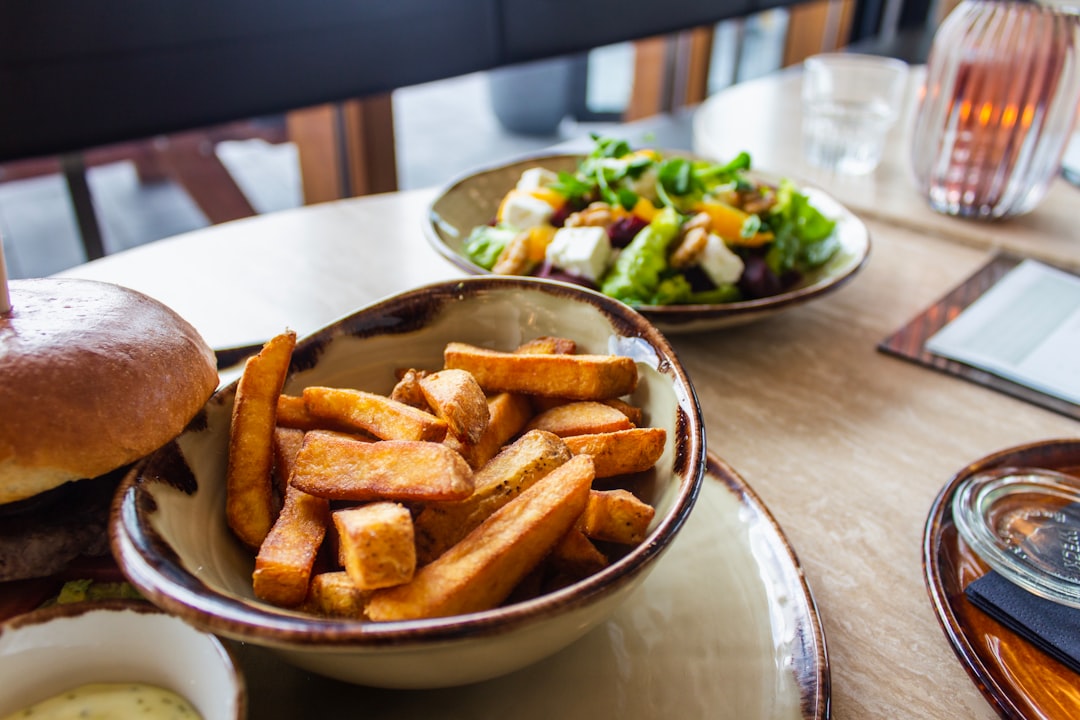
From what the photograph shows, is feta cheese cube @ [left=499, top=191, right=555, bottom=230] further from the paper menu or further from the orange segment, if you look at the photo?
the paper menu

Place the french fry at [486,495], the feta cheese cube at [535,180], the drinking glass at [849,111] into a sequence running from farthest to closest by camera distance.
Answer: the drinking glass at [849,111] < the feta cheese cube at [535,180] < the french fry at [486,495]

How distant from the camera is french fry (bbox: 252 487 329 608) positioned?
0.62m

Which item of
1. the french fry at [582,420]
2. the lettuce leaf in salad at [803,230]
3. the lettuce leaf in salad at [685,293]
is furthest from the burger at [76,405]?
the lettuce leaf in salad at [803,230]

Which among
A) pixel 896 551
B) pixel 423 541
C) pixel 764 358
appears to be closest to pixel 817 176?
pixel 764 358

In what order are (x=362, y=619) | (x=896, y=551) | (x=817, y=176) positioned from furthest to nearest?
(x=817, y=176) < (x=896, y=551) < (x=362, y=619)

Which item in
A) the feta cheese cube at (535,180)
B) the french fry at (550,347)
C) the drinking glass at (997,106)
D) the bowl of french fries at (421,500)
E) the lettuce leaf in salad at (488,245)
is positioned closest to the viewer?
the bowl of french fries at (421,500)

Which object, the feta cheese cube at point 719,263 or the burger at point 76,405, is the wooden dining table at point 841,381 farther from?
the burger at point 76,405

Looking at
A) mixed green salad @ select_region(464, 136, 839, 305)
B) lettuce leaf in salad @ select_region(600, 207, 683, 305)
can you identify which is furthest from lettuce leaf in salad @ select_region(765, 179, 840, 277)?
lettuce leaf in salad @ select_region(600, 207, 683, 305)

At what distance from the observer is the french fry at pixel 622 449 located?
745 mm

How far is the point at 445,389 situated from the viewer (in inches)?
→ 30.3

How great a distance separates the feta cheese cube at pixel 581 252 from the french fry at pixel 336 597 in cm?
78

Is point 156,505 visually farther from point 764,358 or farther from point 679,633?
point 764,358

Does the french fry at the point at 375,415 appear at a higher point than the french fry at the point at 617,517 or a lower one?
higher

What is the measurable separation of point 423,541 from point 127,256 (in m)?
1.11
